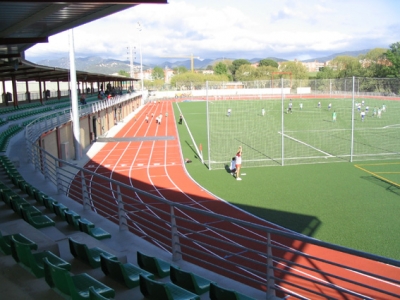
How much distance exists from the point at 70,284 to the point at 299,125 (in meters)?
37.6

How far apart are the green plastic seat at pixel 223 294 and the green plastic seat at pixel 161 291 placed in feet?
0.89

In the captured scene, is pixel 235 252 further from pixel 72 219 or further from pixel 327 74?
pixel 327 74

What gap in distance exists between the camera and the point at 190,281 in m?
4.56

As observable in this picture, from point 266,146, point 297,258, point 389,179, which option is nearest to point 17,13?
point 297,258

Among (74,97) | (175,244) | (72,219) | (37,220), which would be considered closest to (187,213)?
(72,219)

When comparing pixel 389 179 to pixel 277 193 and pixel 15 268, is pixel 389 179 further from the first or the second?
pixel 15 268

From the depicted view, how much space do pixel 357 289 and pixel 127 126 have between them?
1519 inches

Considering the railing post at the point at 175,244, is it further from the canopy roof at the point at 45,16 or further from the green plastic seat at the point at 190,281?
the canopy roof at the point at 45,16

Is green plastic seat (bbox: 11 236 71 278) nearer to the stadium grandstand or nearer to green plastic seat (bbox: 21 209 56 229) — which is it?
the stadium grandstand

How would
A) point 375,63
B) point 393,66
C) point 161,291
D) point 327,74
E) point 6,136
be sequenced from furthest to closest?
point 327,74 → point 375,63 → point 393,66 → point 6,136 → point 161,291

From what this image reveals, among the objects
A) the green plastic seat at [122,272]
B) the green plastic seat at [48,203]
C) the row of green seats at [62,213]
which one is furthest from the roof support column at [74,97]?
the green plastic seat at [122,272]

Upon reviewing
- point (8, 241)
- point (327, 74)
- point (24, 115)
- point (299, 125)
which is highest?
point (327, 74)

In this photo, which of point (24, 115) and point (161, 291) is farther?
point (24, 115)

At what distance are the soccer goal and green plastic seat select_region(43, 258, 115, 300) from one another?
16767 mm
